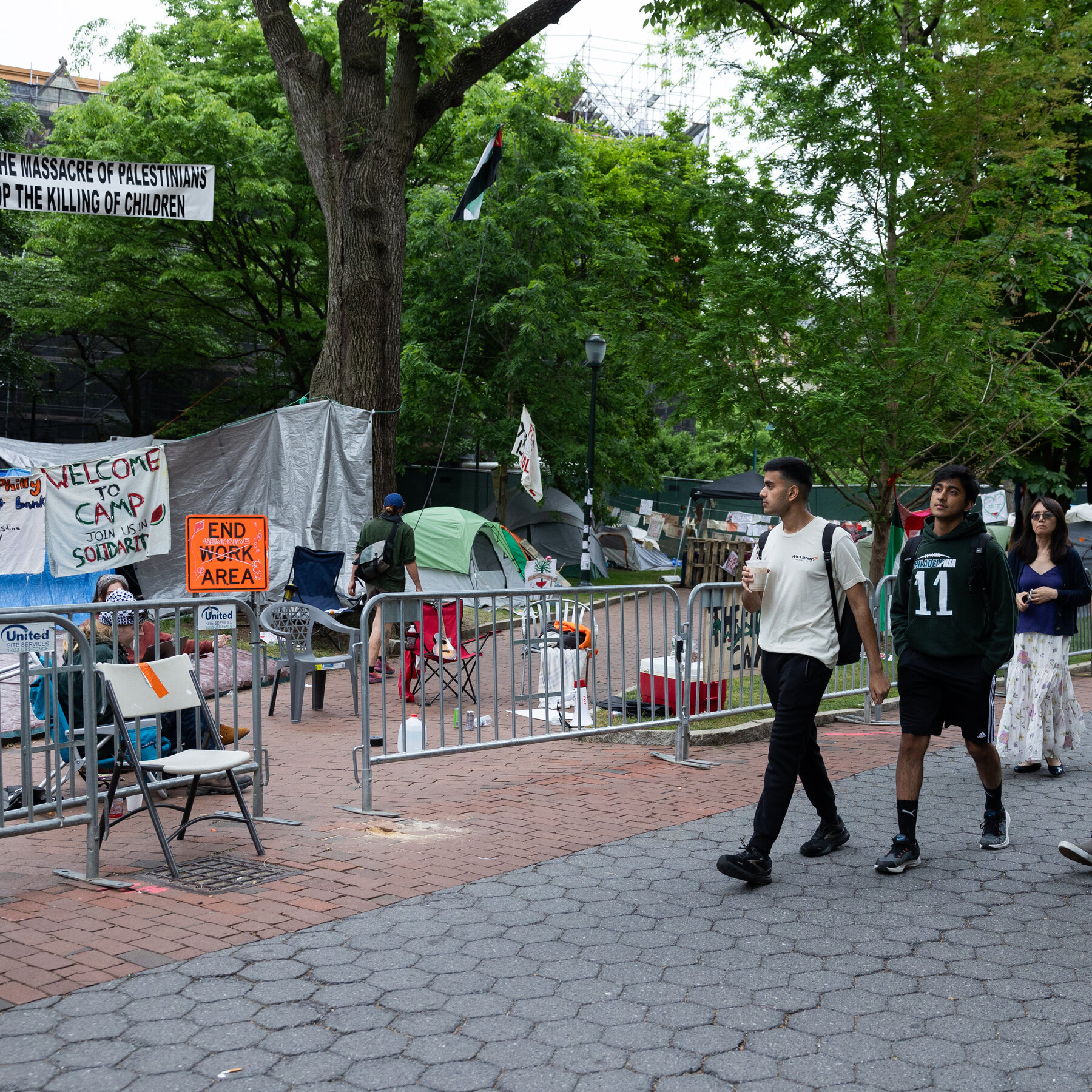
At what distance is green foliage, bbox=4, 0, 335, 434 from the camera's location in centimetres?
2128

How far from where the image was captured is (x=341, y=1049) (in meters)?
3.49

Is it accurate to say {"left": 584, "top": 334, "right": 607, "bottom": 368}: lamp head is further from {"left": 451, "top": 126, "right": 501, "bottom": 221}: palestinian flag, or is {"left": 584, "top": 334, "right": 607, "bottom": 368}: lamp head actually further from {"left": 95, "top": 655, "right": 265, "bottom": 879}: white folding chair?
{"left": 95, "top": 655, "right": 265, "bottom": 879}: white folding chair

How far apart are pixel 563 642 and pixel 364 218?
310 inches

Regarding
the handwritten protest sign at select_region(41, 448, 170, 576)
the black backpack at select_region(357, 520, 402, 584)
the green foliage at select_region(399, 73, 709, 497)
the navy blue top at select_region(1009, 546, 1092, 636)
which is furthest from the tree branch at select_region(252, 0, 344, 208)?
the navy blue top at select_region(1009, 546, 1092, 636)

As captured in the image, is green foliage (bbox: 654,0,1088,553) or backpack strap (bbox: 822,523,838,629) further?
green foliage (bbox: 654,0,1088,553)

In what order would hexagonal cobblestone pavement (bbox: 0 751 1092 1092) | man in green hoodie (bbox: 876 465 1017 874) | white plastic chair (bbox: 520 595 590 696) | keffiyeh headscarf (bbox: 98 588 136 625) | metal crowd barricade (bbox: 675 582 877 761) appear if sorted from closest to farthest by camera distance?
1. hexagonal cobblestone pavement (bbox: 0 751 1092 1092)
2. man in green hoodie (bbox: 876 465 1017 874)
3. keffiyeh headscarf (bbox: 98 588 136 625)
4. white plastic chair (bbox: 520 595 590 696)
5. metal crowd barricade (bbox: 675 582 877 761)

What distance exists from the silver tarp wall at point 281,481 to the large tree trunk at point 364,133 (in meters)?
0.55

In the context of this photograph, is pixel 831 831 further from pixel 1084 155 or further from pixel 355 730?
pixel 1084 155

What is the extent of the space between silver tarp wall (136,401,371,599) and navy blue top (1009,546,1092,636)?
8.90 meters

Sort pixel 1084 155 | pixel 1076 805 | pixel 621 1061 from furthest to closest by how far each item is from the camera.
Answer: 1. pixel 1084 155
2. pixel 1076 805
3. pixel 621 1061

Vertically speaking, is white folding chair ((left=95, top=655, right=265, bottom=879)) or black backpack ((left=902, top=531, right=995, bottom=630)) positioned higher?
black backpack ((left=902, top=531, right=995, bottom=630))

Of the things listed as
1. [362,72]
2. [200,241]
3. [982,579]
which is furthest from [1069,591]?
[200,241]

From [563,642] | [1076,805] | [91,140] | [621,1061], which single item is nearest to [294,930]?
[621,1061]

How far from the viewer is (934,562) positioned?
218 inches
